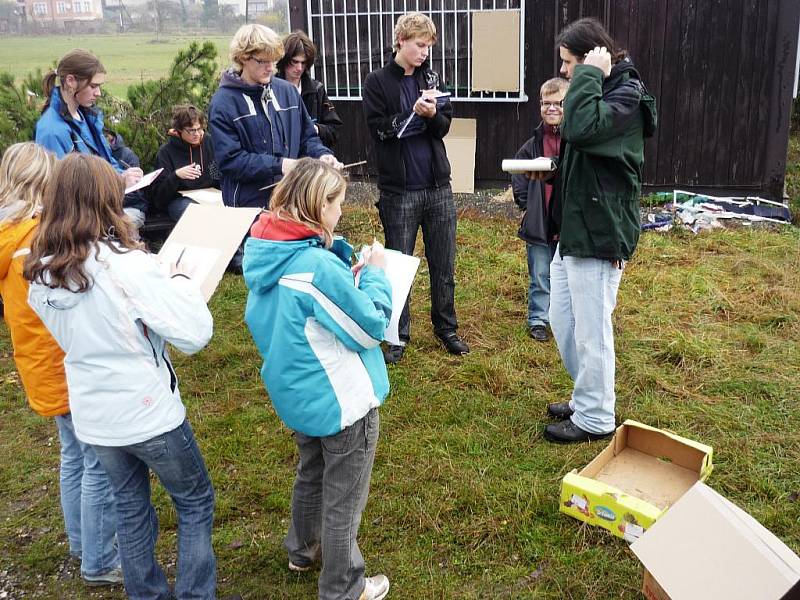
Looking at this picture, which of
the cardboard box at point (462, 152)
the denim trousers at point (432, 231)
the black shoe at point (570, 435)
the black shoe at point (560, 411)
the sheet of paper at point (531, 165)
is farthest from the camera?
the cardboard box at point (462, 152)

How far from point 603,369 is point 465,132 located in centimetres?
588

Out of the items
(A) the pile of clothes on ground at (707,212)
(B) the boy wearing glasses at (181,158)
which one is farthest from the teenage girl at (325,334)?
(A) the pile of clothes on ground at (707,212)

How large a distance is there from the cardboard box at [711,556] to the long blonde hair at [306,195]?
155 centimetres

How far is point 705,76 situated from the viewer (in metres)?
8.20

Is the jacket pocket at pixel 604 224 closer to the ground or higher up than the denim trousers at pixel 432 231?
higher up

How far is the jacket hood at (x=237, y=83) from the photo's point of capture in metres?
4.16

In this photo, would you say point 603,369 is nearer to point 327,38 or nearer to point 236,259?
point 236,259

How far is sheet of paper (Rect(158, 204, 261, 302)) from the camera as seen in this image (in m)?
3.54

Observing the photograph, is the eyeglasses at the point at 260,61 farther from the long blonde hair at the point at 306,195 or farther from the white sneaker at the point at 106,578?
the white sneaker at the point at 106,578

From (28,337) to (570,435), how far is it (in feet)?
8.12

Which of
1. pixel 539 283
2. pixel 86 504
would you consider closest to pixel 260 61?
pixel 539 283

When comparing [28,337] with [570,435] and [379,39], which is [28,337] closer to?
[570,435]

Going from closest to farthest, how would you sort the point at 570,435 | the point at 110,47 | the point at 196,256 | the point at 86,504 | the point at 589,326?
the point at 86,504, the point at 196,256, the point at 589,326, the point at 570,435, the point at 110,47

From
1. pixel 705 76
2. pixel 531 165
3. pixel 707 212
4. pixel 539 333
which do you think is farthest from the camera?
pixel 705 76
